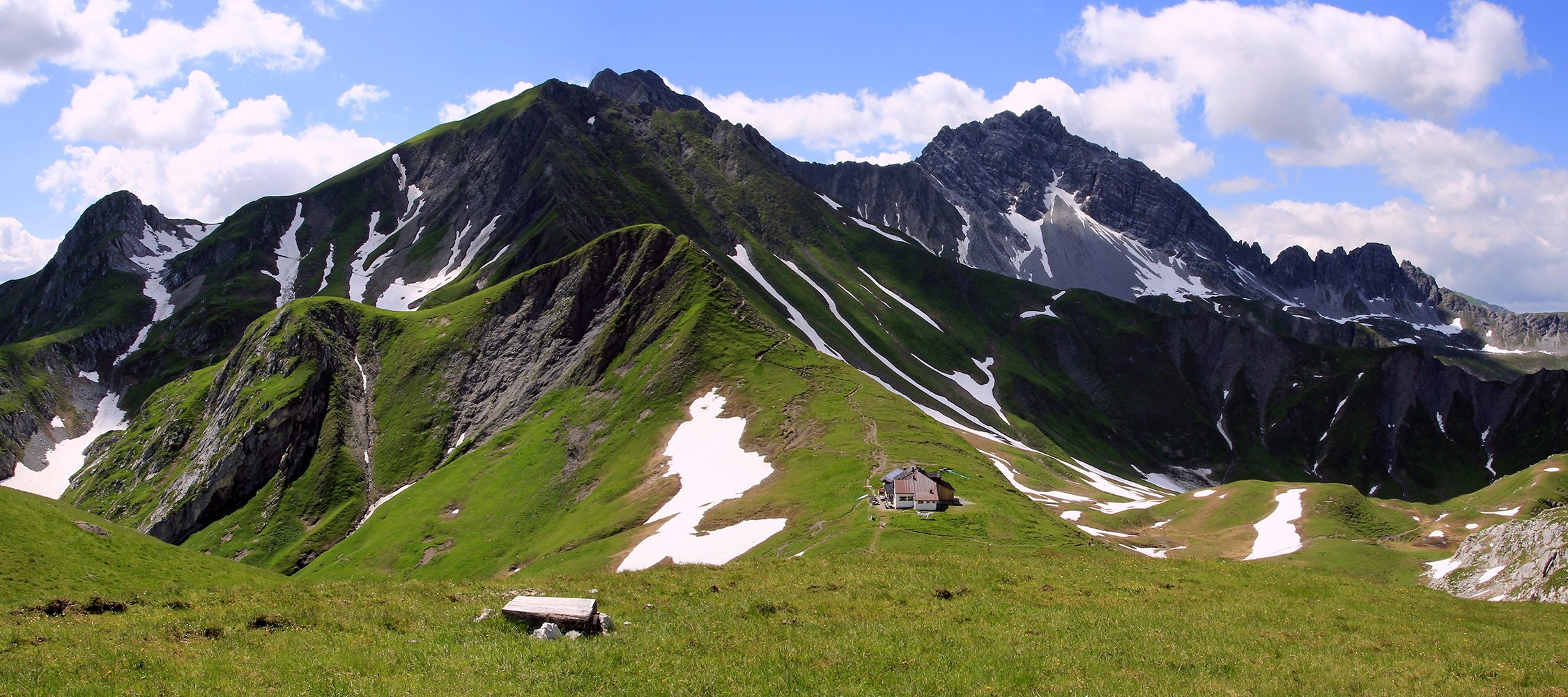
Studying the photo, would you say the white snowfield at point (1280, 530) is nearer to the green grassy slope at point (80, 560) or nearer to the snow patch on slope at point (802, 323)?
the green grassy slope at point (80, 560)

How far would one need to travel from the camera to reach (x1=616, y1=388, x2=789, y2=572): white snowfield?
57.7 m

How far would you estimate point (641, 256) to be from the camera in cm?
12825

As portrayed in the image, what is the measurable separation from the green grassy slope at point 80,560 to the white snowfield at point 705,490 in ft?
68.1

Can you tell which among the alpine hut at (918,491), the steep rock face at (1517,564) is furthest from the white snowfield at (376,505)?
the steep rock face at (1517,564)

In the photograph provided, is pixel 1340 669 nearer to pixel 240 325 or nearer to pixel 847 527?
pixel 847 527

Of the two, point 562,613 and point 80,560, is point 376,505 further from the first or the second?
point 562,613

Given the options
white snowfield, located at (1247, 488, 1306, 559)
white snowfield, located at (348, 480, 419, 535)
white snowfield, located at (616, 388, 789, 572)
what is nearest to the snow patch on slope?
white snowfield, located at (616, 388, 789, 572)

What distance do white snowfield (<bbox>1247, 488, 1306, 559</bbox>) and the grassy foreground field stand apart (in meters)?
50.7

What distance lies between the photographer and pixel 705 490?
7369cm

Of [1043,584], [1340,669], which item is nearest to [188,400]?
[1043,584]

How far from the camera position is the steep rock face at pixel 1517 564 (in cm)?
3594

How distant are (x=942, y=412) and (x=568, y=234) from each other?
287ft

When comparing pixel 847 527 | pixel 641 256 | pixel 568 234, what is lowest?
pixel 847 527

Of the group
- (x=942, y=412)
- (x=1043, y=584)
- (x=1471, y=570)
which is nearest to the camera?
(x=1043, y=584)
